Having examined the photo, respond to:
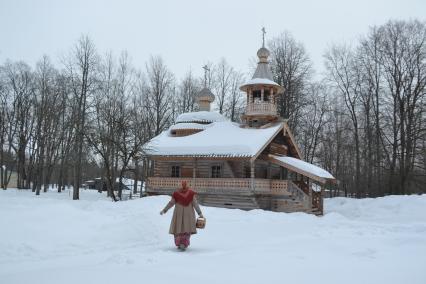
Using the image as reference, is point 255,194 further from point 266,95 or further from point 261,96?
point 266,95

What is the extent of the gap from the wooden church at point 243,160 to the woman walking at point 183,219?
1323 centimetres

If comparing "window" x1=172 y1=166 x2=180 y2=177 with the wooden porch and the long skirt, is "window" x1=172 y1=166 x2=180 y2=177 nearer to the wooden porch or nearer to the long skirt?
the wooden porch

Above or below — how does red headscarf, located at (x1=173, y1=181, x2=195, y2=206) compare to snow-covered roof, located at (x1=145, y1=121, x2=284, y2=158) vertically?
below

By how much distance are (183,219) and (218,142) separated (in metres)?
16.1

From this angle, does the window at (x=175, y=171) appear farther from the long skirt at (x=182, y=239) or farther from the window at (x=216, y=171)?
the long skirt at (x=182, y=239)

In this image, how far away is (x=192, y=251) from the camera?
9.15 meters

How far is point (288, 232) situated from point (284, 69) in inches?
949

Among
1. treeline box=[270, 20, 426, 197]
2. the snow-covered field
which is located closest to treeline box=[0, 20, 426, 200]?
treeline box=[270, 20, 426, 197]

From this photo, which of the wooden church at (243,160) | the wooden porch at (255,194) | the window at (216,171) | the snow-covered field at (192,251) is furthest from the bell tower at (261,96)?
the snow-covered field at (192,251)

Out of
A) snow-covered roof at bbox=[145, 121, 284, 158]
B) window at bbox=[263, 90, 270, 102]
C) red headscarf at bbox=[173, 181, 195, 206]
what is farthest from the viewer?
window at bbox=[263, 90, 270, 102]

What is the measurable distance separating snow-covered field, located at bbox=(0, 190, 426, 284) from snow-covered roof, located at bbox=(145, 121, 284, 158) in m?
8.50

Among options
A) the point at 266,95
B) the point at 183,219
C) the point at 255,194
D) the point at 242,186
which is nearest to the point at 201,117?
the point at 266,95

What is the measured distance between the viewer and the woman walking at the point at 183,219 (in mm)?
9344

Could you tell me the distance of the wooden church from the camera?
78.9 ft
